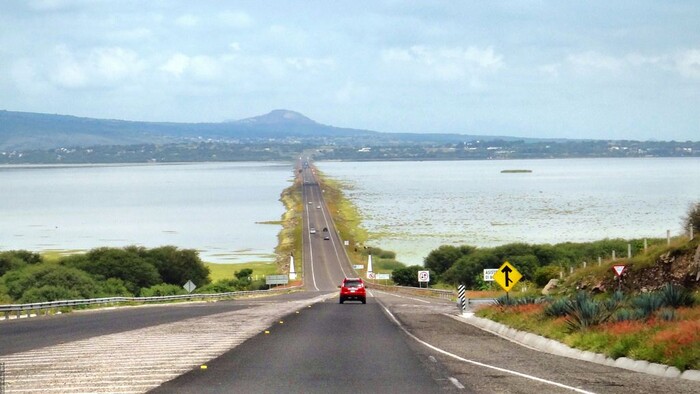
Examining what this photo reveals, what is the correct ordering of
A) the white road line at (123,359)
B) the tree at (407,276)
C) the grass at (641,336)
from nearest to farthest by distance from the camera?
1. the white road line at (123,359)
2. the grass at (641,336)
3. the tree at (407,276)

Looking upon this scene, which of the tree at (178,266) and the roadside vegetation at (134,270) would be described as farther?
the tree at (178,266)

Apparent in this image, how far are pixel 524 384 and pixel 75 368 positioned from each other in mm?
8348

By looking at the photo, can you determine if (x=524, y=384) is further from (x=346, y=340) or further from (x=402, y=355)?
(x=346, y=340)

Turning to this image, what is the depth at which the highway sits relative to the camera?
1709 centimetres

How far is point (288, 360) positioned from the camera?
71.1ft

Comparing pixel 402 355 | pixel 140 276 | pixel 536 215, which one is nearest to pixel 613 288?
pixel 402 355

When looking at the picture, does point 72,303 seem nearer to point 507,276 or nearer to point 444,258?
point 507,276

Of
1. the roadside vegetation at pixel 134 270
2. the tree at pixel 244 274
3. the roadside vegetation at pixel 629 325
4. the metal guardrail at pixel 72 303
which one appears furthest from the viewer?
the tree at pixel 244 274

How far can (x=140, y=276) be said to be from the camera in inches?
4109

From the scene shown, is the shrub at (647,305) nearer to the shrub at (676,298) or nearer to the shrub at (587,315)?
the shrub at (676,298)

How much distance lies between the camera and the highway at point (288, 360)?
17094 millimetres

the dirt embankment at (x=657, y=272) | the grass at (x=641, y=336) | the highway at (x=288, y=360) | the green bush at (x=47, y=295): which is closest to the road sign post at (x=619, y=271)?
the dirt embankment at (x=657, y=272)

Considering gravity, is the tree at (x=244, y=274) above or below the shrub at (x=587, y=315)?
below

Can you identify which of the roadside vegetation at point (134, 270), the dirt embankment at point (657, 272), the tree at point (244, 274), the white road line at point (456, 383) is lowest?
the tree at point (244, 274)
